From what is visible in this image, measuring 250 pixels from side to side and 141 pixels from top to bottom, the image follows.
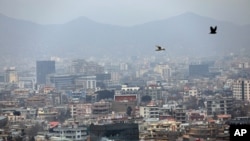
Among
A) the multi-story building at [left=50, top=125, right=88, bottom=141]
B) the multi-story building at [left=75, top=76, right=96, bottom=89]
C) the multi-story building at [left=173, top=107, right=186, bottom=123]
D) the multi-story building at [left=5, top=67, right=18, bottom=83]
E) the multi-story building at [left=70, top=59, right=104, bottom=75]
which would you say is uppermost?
the multi-story building at [left=70, top=59, right=104, bottom=75]

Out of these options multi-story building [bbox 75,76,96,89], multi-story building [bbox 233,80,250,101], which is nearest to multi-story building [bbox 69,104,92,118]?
multi-story building [bbox 233,80,250,101]

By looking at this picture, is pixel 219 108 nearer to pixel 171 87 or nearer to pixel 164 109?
pixel 164 109

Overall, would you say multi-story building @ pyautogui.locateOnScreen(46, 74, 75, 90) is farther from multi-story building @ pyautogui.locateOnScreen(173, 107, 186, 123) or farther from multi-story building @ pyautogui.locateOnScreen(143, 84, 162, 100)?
multi-story building @ pyautogui.locateOnScreen(173, 107, 186, 123)

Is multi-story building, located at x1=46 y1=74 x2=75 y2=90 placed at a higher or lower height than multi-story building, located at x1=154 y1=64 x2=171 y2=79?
lower

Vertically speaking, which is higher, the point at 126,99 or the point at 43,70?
the point at 43,70

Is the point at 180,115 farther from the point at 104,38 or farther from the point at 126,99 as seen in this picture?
the point at 104,38

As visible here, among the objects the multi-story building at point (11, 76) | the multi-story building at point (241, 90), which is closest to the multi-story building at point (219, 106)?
the multi-story building at point (241, 90)

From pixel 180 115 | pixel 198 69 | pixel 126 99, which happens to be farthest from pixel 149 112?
pixel 198 69
